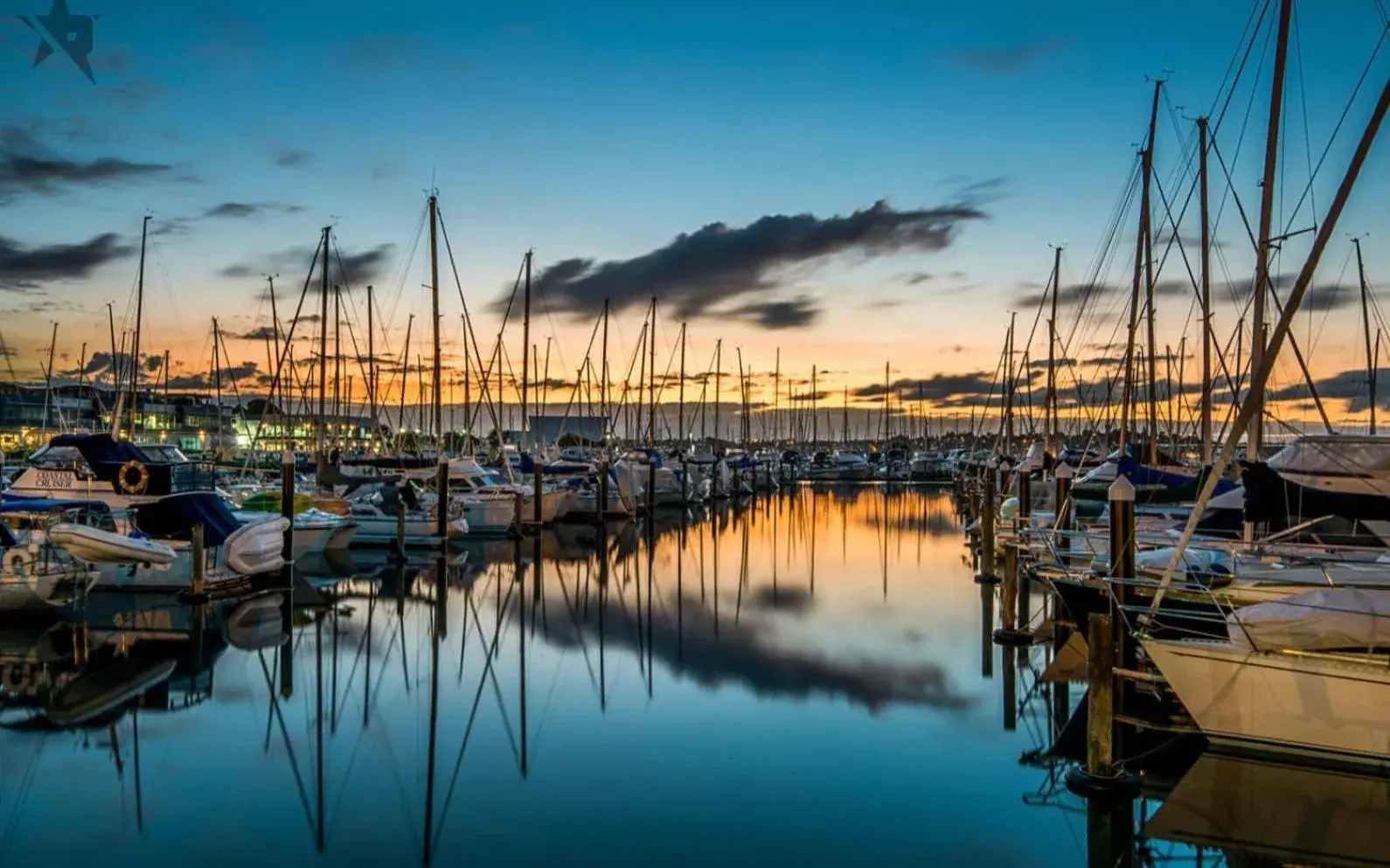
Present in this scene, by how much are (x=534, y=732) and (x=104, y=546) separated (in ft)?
41.2

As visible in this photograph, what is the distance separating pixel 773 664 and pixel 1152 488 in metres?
10.3

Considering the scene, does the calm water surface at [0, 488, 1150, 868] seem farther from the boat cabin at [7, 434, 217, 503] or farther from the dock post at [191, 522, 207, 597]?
the boat cabin at [7, 434, 217, 503]

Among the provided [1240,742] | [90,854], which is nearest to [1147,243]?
[1240,742]

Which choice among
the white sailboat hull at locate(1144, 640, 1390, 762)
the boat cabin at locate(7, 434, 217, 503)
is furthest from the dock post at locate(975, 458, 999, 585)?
the boat cabin at locate(7, 434, 217, 503)

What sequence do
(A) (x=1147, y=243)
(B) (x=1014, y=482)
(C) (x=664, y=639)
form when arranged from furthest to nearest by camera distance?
(B) (x=1014, y=482), (A) (x=1147, y=243), (C) (x=664, y=639)

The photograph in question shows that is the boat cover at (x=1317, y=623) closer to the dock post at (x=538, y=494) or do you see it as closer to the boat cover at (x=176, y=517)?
the boat cover at (x=176, y=517)

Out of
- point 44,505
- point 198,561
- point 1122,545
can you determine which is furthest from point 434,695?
point 44,505

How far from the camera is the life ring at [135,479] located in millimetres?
24281

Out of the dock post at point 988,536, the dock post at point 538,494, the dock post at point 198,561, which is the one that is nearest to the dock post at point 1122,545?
the dock post at point 988,536

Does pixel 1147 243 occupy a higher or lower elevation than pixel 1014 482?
higher

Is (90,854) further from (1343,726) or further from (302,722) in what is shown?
(1343,726)

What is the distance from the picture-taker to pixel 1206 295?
79.7ft

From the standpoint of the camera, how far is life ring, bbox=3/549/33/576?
20.2 metres

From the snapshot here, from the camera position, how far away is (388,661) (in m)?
18.5
